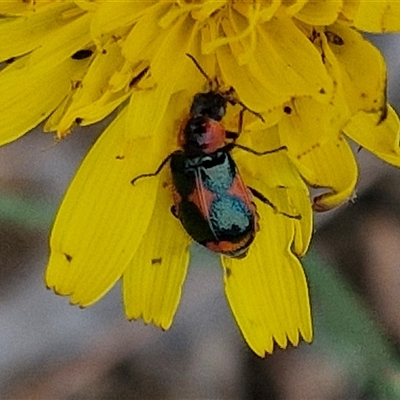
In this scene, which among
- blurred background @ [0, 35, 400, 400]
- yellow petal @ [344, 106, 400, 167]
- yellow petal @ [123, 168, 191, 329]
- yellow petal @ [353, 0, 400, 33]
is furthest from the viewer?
blurred background @ [0, 35, 400, 400]

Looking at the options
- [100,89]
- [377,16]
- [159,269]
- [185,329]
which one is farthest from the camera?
[185,329]

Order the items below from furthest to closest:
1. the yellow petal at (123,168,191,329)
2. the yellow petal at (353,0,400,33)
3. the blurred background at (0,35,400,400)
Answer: the blurred background at (0,35,400,400)
the yellow petal at (123,168,191,329)
the yellow petal at (353,0,400,33)

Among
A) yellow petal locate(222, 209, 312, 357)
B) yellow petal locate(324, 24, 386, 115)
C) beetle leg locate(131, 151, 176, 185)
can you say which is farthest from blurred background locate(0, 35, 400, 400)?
yellow petal locate(324, 24, 386, 115)

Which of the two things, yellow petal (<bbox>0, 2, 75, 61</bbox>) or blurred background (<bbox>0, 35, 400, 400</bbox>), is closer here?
yellow petal (<bbox>0, 2, 75, 61</bbox>)

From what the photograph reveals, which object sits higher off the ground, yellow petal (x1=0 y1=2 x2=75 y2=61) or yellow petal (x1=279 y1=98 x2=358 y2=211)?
yellow petal (x1=0 y1=2 x2=75 y2=61)

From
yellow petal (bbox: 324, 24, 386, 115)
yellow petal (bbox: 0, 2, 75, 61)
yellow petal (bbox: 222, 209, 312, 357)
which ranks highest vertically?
yellow petal (bbox: 0, 2, 75, 61)

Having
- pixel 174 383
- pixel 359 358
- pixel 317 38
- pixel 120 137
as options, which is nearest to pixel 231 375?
pixel 174 383

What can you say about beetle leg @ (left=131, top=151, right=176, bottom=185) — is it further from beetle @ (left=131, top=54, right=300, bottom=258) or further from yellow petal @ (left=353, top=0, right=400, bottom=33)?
yellow petal @ (left=353, top=0, right=400, bottom=33)

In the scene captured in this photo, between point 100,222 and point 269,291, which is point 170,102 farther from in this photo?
point 269,291

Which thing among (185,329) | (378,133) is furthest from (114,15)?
(185,329)
